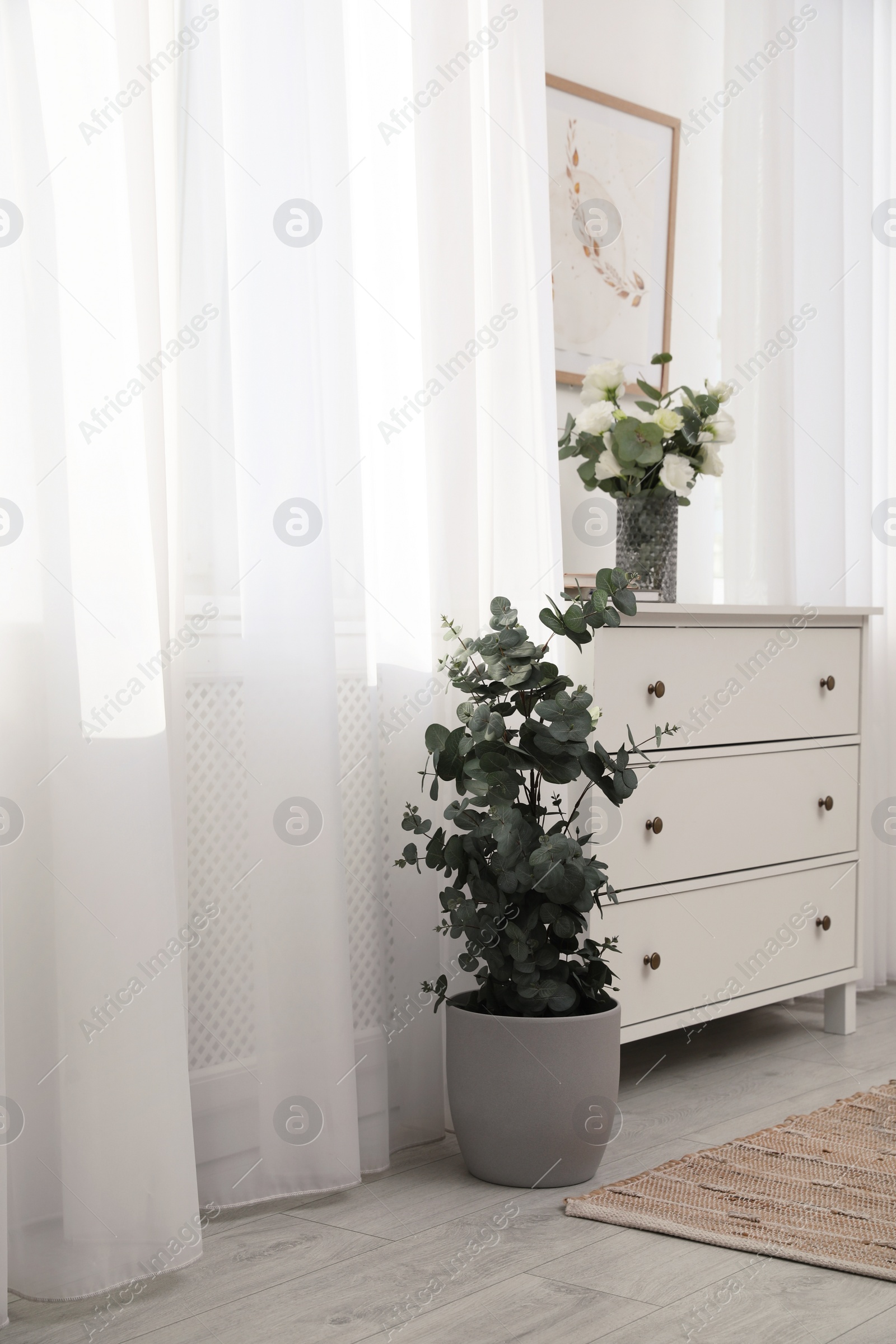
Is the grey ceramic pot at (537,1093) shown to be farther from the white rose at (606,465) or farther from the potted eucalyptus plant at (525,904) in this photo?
the white rose at (606,465)

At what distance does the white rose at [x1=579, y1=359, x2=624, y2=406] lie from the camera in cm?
262

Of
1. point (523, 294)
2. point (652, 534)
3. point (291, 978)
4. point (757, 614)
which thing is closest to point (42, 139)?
point (523, 294)

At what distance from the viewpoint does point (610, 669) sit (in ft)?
7.64

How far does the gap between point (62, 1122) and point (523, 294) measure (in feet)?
5.27

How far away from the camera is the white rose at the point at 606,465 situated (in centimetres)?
262

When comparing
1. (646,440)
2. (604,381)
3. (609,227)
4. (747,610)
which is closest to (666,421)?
(646,440)

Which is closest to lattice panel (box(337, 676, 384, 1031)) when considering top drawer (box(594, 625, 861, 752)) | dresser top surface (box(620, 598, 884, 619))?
top drawer (box(594, 625, 861, 752))

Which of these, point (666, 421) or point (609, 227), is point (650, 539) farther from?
point (609, 227)

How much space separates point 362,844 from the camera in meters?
2.24

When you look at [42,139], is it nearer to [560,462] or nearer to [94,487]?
[94,487]

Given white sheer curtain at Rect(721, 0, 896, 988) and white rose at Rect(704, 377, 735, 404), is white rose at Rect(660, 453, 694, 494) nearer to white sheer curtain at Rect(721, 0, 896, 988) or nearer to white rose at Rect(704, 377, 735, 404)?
white rose at Rect(704, 377, 735, 404)

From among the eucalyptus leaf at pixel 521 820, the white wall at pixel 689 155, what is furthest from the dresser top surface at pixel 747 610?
the white wall at pixel 689 155

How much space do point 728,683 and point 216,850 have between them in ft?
3.66

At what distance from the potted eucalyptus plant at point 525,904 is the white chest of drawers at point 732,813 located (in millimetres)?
274
